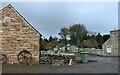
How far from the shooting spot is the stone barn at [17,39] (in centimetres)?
2567

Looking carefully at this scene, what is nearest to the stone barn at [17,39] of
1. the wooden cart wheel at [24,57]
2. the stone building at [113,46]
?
the wooden cart wheel at [24,57]

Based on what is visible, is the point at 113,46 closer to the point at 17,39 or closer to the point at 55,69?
the point at 17,39

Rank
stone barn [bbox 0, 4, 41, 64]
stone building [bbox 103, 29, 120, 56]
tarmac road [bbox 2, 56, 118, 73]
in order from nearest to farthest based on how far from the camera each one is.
Answer: tarmac road [bbox 2, 56, 118, 73], stone barn [bbox 0, 4, 41, 64], stone building [bbox 103, 29, 120, 56]

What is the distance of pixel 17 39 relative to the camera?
2608 cm

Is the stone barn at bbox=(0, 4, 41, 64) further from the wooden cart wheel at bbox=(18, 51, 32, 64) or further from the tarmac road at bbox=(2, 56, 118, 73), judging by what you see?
the tarmac road at bbox=(2, 56, 118, 73)

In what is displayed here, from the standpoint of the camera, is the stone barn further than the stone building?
No

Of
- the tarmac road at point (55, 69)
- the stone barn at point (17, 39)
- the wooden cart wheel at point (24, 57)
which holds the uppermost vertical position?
the stone barn at point (17, 39)

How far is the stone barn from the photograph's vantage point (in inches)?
1011

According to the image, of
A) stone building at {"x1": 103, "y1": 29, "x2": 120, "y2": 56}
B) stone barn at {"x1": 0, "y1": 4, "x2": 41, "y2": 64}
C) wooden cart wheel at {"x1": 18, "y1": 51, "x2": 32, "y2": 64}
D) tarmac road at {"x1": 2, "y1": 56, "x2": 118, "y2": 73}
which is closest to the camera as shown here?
tarmac road at {"x1": 2, "y1": 56, "x2": 118, "y2": 73}

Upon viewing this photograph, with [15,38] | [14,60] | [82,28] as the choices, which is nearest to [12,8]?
[15,38]

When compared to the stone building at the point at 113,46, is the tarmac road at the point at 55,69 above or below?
below

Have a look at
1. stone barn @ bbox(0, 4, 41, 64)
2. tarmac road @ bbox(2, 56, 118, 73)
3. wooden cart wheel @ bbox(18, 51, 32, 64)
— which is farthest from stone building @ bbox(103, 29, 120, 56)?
tarmac road @ bbox(2, 56, 118, 73)

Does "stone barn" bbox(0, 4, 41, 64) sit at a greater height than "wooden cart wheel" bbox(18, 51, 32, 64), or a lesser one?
greater

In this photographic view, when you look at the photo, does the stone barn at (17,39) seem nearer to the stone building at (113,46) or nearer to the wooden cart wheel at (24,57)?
the wooden cart wheel at (24,57)
